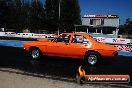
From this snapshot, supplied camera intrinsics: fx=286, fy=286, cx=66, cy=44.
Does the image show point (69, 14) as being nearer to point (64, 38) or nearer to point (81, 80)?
point (64, 38)

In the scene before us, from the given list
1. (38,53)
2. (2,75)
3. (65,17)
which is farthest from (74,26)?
(2,75)

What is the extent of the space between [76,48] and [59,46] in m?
0.98

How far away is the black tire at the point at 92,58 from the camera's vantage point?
14570 millimetres

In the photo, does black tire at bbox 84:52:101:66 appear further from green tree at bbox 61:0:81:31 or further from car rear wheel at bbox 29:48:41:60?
green tree at bbox 61:0:81:31

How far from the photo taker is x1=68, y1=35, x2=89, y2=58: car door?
580 inches

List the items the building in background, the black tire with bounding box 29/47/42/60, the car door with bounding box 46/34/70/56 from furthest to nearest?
the building in background < the black tire with bounding box 29/47/42/60 < the car door with bounding box 46/34/70/56

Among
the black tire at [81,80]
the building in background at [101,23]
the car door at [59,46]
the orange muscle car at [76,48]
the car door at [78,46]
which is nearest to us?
the black tire at [81,80]

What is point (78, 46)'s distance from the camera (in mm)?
14797

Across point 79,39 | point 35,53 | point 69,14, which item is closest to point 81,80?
point 79,39

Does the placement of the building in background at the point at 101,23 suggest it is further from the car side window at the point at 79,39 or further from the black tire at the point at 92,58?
the black tire at the point at 92,58

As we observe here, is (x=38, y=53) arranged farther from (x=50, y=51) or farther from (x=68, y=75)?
(x=68, y=75)

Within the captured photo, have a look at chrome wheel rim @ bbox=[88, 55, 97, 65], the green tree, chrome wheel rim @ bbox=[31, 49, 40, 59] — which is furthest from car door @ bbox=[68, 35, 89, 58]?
the green tree

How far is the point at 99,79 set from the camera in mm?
9281

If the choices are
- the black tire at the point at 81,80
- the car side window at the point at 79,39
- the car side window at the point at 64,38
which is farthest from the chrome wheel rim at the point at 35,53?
the black tire at the point at 81,80
